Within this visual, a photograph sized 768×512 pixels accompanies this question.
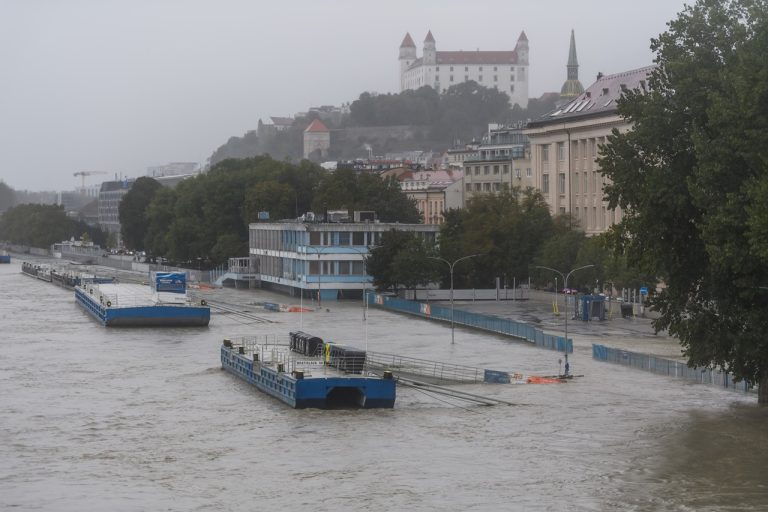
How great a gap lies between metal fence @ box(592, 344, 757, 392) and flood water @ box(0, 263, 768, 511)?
76 cm

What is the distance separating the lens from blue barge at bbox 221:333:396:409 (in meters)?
61.1

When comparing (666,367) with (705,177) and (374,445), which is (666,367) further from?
(374,445)

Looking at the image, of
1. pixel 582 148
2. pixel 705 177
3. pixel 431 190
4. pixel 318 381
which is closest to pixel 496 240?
pixel 582 148

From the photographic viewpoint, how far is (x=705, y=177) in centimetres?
5569

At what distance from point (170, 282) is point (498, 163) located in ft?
229

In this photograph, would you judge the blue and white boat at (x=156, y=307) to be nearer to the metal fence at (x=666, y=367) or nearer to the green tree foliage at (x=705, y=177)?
the metal fence at (x=666, y=367)

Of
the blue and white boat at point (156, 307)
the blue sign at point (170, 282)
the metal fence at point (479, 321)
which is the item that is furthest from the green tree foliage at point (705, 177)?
the blue sign at point (170, 282)

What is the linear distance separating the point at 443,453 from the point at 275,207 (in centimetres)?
11145

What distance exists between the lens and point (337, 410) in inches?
2413

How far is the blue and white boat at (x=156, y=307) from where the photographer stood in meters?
106

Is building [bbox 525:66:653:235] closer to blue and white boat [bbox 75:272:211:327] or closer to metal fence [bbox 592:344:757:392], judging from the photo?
blue and white boat [bbox 75:272:211:327]

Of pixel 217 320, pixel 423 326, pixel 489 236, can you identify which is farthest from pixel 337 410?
pixel 489 236

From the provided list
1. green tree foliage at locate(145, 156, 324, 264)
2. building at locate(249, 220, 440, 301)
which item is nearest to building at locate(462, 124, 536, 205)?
green tree foliage at locate(145, 156, 324, 264)

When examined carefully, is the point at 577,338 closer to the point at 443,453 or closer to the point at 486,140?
the point at 443,453
